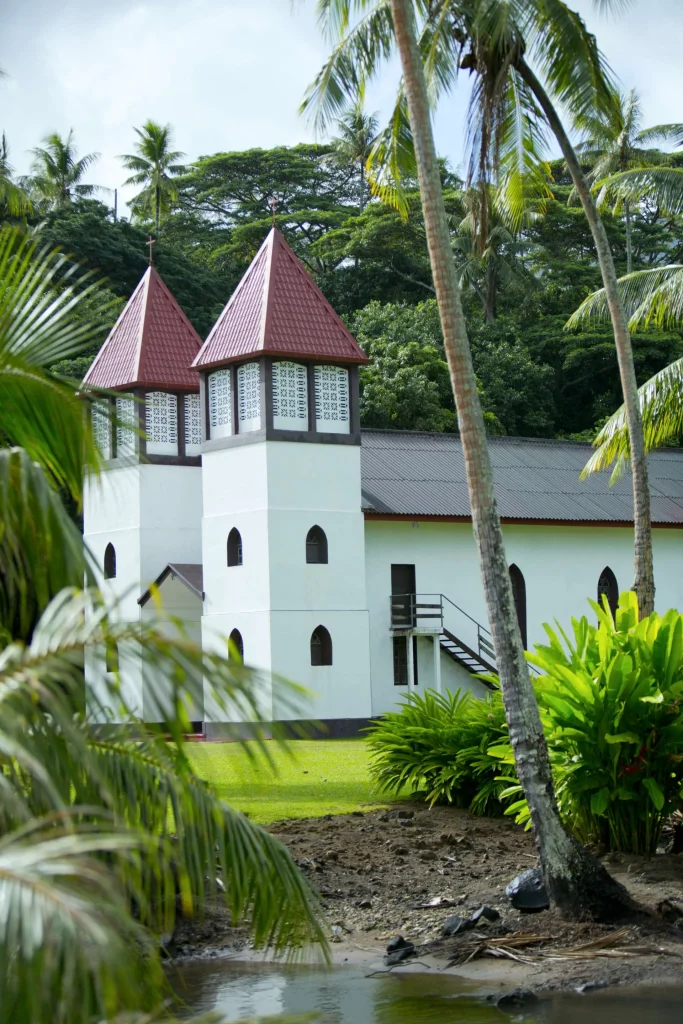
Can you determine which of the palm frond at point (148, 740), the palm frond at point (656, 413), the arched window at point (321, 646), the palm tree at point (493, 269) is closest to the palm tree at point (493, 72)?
the palm frond at point (656, 413)

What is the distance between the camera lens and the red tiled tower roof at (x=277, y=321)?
29828mm

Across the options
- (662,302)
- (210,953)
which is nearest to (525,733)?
(210,953)

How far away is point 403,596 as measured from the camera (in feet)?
108

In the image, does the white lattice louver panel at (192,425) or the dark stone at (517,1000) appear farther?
the white lattice louver panel at (192,425)

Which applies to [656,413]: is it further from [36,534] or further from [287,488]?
[36,534]

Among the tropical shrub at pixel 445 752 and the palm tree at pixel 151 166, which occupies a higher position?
the palm tree at pixel 151 166

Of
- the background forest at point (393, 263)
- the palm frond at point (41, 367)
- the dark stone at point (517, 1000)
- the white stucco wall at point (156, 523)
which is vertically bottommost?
the dark stone at point (517, 1000)

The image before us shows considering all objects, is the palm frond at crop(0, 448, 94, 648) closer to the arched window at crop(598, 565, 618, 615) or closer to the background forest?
the arched window at crop(598, 565, 618, 615)

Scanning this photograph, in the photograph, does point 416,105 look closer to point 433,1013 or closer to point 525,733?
point 525,733

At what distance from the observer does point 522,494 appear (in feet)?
119

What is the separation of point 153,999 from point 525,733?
7.68m

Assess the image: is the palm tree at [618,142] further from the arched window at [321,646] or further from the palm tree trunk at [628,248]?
the arched window at [321,646]

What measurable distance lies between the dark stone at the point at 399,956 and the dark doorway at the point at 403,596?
71.3 ft

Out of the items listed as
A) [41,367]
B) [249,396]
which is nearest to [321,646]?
[249,396]
